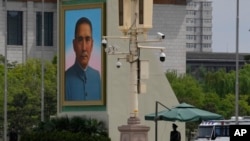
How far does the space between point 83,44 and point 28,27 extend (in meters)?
82.0

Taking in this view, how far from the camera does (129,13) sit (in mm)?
34000

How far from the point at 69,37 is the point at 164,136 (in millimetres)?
4940

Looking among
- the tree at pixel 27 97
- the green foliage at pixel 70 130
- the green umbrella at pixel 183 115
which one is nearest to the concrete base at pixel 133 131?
the green umbrella at pixel 183 115

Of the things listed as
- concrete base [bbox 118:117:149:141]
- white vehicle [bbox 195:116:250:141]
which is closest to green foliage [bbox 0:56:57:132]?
white vehicle [bbox 195:116:250:141]

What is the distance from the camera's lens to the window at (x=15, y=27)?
122062 mm

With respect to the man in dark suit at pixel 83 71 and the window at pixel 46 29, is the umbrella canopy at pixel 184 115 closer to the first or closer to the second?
the man in dark suit at pixel 83 71

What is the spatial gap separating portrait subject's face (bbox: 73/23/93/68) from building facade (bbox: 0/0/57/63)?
263 feet

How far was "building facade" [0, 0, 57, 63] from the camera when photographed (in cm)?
12125

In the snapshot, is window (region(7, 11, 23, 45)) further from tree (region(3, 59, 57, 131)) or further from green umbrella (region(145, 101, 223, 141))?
green umbrella (region(145, 101, 223, 141))

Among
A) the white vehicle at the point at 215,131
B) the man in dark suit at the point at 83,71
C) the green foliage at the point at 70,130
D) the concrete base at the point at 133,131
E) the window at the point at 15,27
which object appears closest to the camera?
the concrete base at the point at 133,131

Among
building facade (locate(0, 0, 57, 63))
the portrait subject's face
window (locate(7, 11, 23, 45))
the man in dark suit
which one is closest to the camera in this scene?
the man in dark suit

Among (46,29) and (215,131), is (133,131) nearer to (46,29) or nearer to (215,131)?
(215,131)

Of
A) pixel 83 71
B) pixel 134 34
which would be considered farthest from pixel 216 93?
pixel 134 34

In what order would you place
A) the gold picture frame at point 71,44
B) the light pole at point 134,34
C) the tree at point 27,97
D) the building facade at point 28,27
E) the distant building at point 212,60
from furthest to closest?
the distant building at point 212,60
the building facade at point 28,27
the tree at point 27,97
the gold picture frame at point 71,44
the light pole at point 134,34
